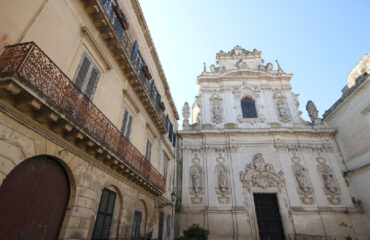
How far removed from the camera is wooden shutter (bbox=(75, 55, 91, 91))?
16.8 feet

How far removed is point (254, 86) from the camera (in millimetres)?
18578

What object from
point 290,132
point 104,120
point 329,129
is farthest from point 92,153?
point 329,129

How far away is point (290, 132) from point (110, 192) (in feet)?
47.0

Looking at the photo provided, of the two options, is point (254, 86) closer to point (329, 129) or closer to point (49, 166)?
point (329, 129)

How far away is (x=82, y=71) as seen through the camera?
5.32 meters

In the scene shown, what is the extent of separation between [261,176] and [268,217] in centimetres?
262

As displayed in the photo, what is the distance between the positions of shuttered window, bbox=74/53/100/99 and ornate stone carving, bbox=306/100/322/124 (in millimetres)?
17128

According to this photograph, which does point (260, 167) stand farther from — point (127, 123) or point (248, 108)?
point (127, 123)

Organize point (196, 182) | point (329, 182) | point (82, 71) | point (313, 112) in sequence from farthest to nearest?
point (313, 112)
point (196, 182)
point (329, 182)
point (82, 71)

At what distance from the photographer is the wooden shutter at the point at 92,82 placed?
5.51 meters

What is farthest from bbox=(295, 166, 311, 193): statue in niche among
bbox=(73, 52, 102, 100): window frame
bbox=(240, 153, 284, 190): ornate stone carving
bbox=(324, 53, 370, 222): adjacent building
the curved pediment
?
bbox=(73, 52, 102, 100): window frame

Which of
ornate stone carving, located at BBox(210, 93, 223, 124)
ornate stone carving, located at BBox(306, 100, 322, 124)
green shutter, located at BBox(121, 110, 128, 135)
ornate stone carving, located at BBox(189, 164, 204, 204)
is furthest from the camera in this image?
ornate stone carving, located at BBox(210, 93, 223, 124)

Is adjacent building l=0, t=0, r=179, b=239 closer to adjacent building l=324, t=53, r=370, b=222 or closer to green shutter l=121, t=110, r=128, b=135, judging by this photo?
green shutter l=121, t=110, r=128, b=135

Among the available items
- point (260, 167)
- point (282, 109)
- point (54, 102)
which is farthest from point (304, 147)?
point (54, 102)
